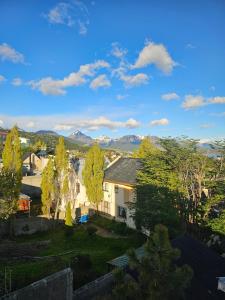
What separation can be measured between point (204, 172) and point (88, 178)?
1693cm

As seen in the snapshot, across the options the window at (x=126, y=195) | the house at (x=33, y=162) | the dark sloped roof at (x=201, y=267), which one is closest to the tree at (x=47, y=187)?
the window at (x=126, y=195)

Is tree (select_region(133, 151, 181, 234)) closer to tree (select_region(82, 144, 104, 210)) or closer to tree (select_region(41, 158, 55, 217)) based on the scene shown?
tree (select_region(82, 144, 104, 210))

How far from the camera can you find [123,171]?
4203 cm

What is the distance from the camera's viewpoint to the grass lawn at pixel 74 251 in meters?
19.6

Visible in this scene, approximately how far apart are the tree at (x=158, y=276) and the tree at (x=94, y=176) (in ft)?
100

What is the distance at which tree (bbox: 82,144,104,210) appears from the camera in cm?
4269

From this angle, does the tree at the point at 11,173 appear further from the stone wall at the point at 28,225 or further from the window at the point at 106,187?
the window at the point at 106,187

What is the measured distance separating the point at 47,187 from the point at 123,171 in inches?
402

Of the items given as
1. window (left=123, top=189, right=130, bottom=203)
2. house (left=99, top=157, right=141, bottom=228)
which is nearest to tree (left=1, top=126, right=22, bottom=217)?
house (left=99, top=157, right=141, bottom=228)

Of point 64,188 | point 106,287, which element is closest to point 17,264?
point 106,287

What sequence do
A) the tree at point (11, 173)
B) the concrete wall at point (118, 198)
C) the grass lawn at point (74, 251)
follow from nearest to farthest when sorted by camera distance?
the grass lawn at point (74, 251) < the tree at point (11, 173) < the concrete wall at point (118, 198)

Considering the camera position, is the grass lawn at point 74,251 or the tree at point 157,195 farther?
the tree at point 157,195

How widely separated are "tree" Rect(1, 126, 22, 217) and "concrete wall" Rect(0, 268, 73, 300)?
731 inches

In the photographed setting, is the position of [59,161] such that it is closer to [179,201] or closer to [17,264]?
[179,201]
